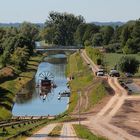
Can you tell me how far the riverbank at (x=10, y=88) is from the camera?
67412 mm

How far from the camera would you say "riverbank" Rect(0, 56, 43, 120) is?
6741 cm

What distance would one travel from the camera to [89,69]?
110375 mm

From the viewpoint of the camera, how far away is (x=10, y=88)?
8688cm

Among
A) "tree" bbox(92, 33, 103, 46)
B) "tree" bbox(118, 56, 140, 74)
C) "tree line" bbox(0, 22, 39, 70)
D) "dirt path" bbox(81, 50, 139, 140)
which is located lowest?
"dirt path" bbox(81, 50, 139, 140)

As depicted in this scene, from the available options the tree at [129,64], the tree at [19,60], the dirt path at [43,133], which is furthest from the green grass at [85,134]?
the tree at [19,60]

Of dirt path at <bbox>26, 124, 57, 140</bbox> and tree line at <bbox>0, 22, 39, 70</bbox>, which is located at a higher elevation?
tree line at <bbox>0, 22, 39, 70</bbox>

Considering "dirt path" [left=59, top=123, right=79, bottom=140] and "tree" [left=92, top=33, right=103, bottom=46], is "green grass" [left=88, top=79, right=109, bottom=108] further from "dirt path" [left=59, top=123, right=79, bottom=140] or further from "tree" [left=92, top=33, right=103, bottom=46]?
"tree" [left=92, top=33, right=103, bottom=46]

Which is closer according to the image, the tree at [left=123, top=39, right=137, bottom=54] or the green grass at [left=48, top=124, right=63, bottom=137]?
the green grass at [left=48, top=124, right=63, bottom=137]

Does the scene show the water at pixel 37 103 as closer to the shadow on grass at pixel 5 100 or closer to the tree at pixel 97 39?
the shadow on grass at pixel 5 100

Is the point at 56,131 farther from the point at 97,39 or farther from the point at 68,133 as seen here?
the point at 97,39

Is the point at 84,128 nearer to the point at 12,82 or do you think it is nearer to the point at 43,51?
the point at 12,82

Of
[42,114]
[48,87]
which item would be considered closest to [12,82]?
[48,87]

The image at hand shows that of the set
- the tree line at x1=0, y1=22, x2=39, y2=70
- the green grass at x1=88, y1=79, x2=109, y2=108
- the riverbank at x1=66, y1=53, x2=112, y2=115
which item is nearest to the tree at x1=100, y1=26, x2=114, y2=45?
the tree line at x1=0, y1=22, x2=39, y2=70

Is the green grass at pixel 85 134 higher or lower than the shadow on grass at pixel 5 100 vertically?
lower
